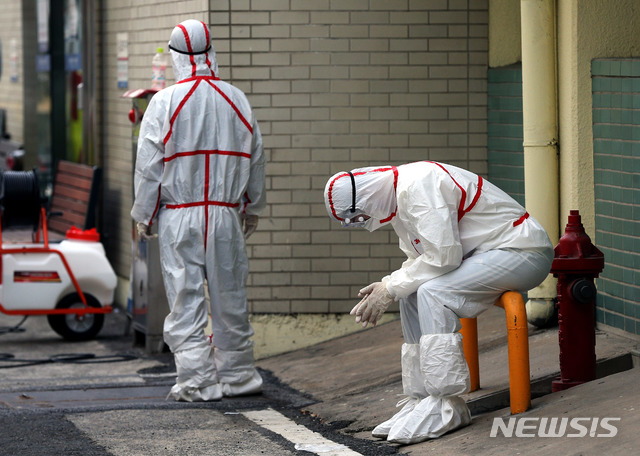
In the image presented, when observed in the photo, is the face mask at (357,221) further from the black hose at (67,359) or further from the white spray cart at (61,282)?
the white spray cart at (61,282)

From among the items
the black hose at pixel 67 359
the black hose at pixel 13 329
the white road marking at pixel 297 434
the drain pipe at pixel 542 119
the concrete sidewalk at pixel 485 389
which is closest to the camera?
the concrete sidewalk at pixel 485 389

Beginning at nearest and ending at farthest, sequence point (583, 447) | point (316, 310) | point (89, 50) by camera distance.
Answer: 1. point (583, 447)
2. point (316, 310)
3. point (89, 50)

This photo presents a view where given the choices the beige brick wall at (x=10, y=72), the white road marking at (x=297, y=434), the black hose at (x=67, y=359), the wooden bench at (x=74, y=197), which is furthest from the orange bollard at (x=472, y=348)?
the beige brick wall at (x=10, y=72)

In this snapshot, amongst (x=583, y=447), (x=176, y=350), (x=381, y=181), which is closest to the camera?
(x=583, y=447)

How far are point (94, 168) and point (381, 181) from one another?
223 inches

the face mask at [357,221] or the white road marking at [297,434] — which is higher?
the face mask at [357,221]

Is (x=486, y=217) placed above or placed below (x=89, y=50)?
below

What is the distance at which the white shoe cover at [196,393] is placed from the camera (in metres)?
7.01

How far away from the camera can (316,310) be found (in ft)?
27.3

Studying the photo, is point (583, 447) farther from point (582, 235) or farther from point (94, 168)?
point (94, 168)

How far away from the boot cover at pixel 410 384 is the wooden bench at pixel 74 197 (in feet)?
17.5

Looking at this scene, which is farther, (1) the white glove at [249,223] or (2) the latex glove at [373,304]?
(1) the white glove at [249,223]

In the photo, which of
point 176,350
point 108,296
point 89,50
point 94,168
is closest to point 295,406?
point 176,350

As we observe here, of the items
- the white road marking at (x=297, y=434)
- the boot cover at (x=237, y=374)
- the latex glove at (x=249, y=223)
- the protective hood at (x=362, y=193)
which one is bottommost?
the white road marking at (x=297, y=434)
